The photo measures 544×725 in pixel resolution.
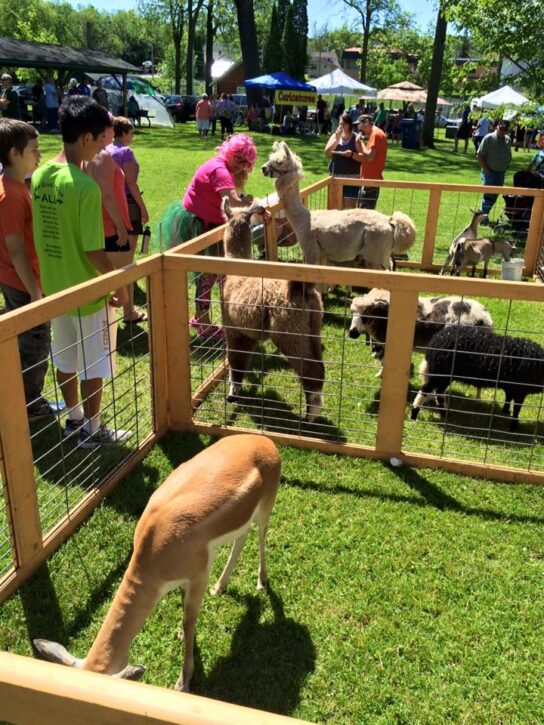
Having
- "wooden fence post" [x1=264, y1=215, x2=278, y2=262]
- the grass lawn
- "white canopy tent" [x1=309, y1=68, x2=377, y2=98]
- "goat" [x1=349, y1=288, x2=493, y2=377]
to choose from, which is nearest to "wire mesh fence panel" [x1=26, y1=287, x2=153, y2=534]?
the grass lawn

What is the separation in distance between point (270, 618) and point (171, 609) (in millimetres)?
511

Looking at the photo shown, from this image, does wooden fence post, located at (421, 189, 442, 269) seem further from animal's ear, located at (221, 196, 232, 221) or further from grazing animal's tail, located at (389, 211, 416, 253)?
animal's ear, located at (221, 196, 232, 221)

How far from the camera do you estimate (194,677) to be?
2729mm

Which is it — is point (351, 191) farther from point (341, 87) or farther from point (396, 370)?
point (341, 87)

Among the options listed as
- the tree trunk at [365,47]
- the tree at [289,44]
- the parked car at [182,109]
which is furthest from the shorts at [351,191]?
the tree at [289,44]

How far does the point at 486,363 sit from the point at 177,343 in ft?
8.10

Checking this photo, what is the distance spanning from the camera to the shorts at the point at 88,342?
4.00m

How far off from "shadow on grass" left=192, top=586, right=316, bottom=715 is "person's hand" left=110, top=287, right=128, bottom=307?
228 centimetres

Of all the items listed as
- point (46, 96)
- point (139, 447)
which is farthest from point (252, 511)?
point (46, 96)

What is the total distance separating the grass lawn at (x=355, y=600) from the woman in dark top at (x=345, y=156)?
6613 millimetres

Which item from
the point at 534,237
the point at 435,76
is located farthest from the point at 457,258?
the point at 435,76

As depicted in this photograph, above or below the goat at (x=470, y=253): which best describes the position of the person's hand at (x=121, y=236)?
above

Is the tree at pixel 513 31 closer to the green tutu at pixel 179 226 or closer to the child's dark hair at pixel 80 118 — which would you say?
the green tutu at pixel 179 226

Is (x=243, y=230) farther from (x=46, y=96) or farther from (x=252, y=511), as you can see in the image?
(x=46, y=96)
